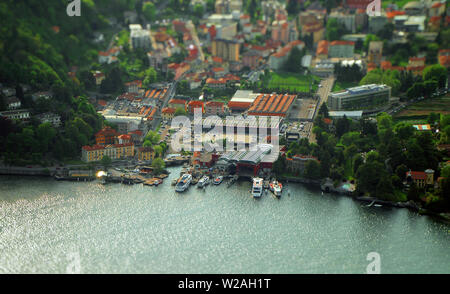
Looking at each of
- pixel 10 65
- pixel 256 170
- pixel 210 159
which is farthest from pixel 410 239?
pixel 10 65

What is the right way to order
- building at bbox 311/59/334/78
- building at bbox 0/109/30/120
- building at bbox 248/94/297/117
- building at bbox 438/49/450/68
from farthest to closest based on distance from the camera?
building at bbox 311/59/334/78 → building at bbox 438/49/450/68 → building at bbox 248/94/297/117 → building at bbox 0/109/30/120

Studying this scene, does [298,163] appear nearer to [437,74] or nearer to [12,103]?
[437,74]

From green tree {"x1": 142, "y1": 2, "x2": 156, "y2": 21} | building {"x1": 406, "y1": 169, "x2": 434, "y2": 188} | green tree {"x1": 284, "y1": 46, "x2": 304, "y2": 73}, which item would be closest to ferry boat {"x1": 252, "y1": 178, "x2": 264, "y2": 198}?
building {"x1": 406, "y1": 169, "x2": 434, "y2": 188}

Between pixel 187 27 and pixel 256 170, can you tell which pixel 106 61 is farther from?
pixel 256 170

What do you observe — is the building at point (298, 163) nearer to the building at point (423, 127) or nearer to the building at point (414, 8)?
the building at point (423, 127)

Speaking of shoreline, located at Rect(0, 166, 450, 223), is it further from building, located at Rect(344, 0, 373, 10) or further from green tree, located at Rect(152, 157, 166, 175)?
building, located at Rect(344, 0, 373, 10)

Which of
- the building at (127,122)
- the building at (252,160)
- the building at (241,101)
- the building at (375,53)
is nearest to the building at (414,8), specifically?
the building at (375,53)
